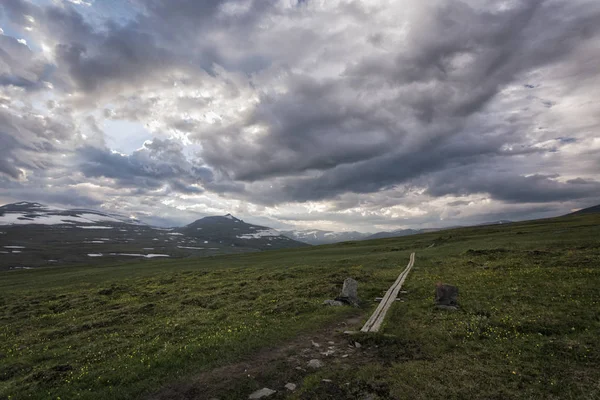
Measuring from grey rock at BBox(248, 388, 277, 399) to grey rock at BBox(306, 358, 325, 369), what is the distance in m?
2.58

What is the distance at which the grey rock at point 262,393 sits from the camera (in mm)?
11828

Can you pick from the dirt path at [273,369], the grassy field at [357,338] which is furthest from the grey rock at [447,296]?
the dirt path at [273,369]

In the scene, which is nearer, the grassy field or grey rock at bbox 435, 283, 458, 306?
the grassy field

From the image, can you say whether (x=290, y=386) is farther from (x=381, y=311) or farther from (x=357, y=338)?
(x=381, y=311)

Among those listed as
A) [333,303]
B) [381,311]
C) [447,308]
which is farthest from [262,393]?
[447,308]

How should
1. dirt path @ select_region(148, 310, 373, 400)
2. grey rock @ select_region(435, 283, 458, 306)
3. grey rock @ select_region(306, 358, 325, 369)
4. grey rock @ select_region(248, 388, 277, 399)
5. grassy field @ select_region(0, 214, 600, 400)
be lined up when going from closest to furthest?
grey rock @ select_region(248, 388, 277, 399)
grassy field @ select_region(0, 214, 600, 400)
dirt path @ select_region(148, 310, 373, 400)
grey rock @ select_region(306, 358, 325, 369)
grey rock @ select_region(435, 283, 458, 306)

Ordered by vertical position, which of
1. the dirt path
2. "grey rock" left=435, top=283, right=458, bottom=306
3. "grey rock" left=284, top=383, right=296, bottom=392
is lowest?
the dirt path

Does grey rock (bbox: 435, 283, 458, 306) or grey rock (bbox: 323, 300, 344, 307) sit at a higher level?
grey rock (bbox: 435, 283, 458, 306)

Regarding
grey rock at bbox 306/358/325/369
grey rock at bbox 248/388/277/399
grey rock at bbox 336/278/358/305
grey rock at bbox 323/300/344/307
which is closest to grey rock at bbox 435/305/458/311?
grey rock at bbox 336/278/358/305

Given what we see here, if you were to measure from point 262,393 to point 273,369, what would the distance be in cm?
217

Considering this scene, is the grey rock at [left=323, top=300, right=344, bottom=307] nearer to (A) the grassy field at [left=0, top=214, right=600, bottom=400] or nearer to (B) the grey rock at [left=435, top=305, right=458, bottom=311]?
(A) the grassy field at [left=0, top=214, right=600, bottom=400]

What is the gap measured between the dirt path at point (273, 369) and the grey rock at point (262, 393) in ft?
0.66

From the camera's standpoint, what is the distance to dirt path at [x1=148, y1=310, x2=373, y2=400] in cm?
1251

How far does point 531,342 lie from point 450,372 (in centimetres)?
598
